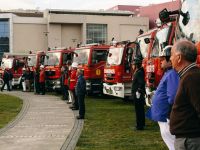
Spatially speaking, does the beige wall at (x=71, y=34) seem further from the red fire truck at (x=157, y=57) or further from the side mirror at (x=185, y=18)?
the side mirror at (x=185, y=18)

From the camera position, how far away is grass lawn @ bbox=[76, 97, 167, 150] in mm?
10125

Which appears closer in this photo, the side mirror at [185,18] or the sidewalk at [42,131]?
the side mirror at [185,18]

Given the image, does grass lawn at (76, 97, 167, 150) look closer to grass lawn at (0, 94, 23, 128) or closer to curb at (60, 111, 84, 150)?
curb at (60, 111, 84, 150)

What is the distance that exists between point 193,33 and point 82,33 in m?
65.4

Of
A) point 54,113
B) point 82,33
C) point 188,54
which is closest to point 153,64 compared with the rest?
point 54,113

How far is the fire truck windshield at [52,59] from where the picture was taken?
27.8 m

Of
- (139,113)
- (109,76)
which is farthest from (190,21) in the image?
(109,76)

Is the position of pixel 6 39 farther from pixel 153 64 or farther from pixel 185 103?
pixel 185 103

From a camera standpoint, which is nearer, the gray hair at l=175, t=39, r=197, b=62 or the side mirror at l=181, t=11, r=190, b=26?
the gray hair at l=175, t=39, r=197, b=62

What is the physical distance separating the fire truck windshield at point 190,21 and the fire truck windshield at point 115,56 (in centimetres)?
1051

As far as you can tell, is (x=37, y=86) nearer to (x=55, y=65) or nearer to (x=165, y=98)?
(x=55, y=65)

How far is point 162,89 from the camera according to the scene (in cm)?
603

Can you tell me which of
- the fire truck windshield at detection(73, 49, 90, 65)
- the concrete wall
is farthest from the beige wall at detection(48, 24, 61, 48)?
the fire truck windshield at detection(73, 49, 90, 65)

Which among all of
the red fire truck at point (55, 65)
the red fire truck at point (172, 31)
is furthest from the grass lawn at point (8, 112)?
the red fire truck at point (55, 65)
